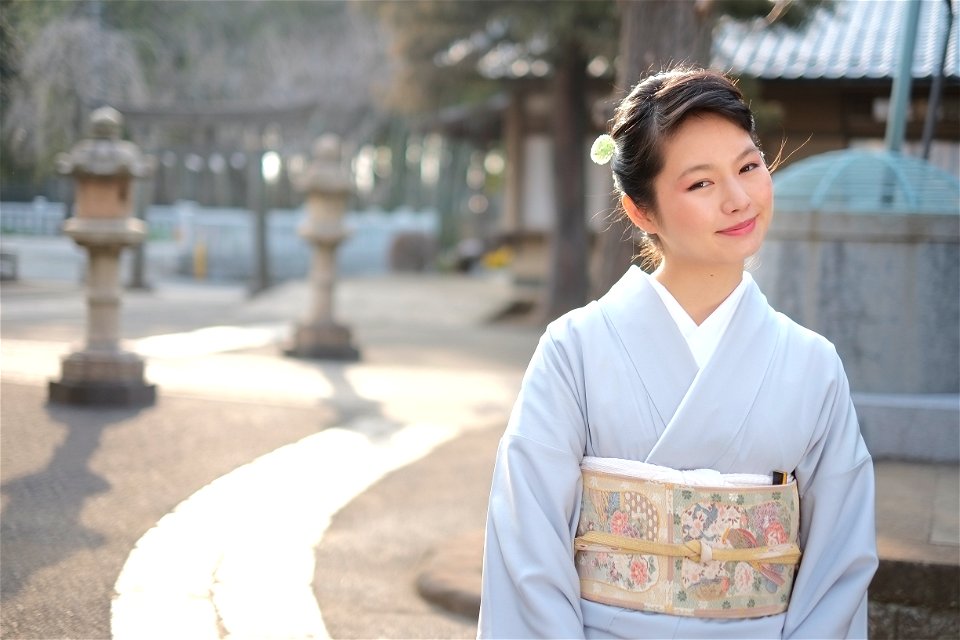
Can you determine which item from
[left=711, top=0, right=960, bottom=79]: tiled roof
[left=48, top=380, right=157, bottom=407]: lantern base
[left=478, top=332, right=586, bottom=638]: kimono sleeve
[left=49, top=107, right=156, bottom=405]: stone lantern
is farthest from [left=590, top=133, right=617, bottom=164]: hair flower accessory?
[left=711, top=0, right=960, bottom=79]: tiled roof

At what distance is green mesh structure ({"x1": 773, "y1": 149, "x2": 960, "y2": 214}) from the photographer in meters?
5.45

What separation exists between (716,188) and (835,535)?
718 mm

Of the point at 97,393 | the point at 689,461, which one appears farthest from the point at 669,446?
the point at 97,393

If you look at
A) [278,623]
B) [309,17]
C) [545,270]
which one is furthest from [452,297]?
[278,623]

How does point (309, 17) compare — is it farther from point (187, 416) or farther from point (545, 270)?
point (187, 416)

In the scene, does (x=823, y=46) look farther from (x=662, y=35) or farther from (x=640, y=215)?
(x=640, y=215)

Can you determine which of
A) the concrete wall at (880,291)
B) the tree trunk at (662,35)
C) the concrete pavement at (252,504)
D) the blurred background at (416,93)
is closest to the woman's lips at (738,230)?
the blurred background at (416,93)

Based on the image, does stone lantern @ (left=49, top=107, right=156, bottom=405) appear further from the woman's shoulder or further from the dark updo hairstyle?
the woman's shoulder

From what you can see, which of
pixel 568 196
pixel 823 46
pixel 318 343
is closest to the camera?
pixel 318 343

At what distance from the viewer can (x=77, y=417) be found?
6.03 meters

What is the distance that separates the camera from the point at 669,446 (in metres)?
2.08

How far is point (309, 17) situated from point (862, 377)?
18.4 metres

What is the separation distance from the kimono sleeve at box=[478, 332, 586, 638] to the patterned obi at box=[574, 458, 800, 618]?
6 centimetres

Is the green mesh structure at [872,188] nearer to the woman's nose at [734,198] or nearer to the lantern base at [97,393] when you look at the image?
the woman's nose at [734,198]
